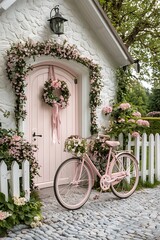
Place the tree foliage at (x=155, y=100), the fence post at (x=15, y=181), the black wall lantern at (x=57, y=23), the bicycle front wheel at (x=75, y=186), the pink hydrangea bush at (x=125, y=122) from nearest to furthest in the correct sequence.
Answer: the fence post at (x=15, y=181) → the bicycle front wheel at (x=75, y=186) → the black wall lantern at (x=57, y=23) → the pink hydrangea bush at (x=125, y=122) → the tree foliage at (x=155, y=100)

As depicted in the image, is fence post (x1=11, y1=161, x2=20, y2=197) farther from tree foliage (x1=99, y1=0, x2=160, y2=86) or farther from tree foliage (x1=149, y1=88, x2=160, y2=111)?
tree foliage (x1=149, y1=88, x2=160, y2=111)

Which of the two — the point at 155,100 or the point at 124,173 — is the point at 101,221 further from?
the point at 155,100

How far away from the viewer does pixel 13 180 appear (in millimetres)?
4461

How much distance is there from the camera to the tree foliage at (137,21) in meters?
13.0

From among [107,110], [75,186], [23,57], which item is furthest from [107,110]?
[23,57]

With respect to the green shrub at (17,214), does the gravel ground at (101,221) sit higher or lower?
lower

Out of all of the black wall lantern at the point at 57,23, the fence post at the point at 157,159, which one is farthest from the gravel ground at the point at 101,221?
the black wall lantern at the point at 57,23

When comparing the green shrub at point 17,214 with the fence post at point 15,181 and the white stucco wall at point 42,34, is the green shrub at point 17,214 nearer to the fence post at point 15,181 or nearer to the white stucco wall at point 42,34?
the fence post at point 15,181

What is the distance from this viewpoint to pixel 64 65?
667 cm

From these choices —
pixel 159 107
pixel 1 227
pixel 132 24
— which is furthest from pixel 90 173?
pixel 159 107

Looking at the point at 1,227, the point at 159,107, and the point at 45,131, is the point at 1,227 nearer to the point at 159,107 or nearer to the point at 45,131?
the point at 45,131

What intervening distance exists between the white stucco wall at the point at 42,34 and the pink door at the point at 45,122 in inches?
20.9

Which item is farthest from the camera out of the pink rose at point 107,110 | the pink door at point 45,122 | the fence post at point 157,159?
the fence post at point 157,159

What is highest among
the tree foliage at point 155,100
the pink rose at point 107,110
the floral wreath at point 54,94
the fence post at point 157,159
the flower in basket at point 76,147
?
the tree foliage at point 155,100
